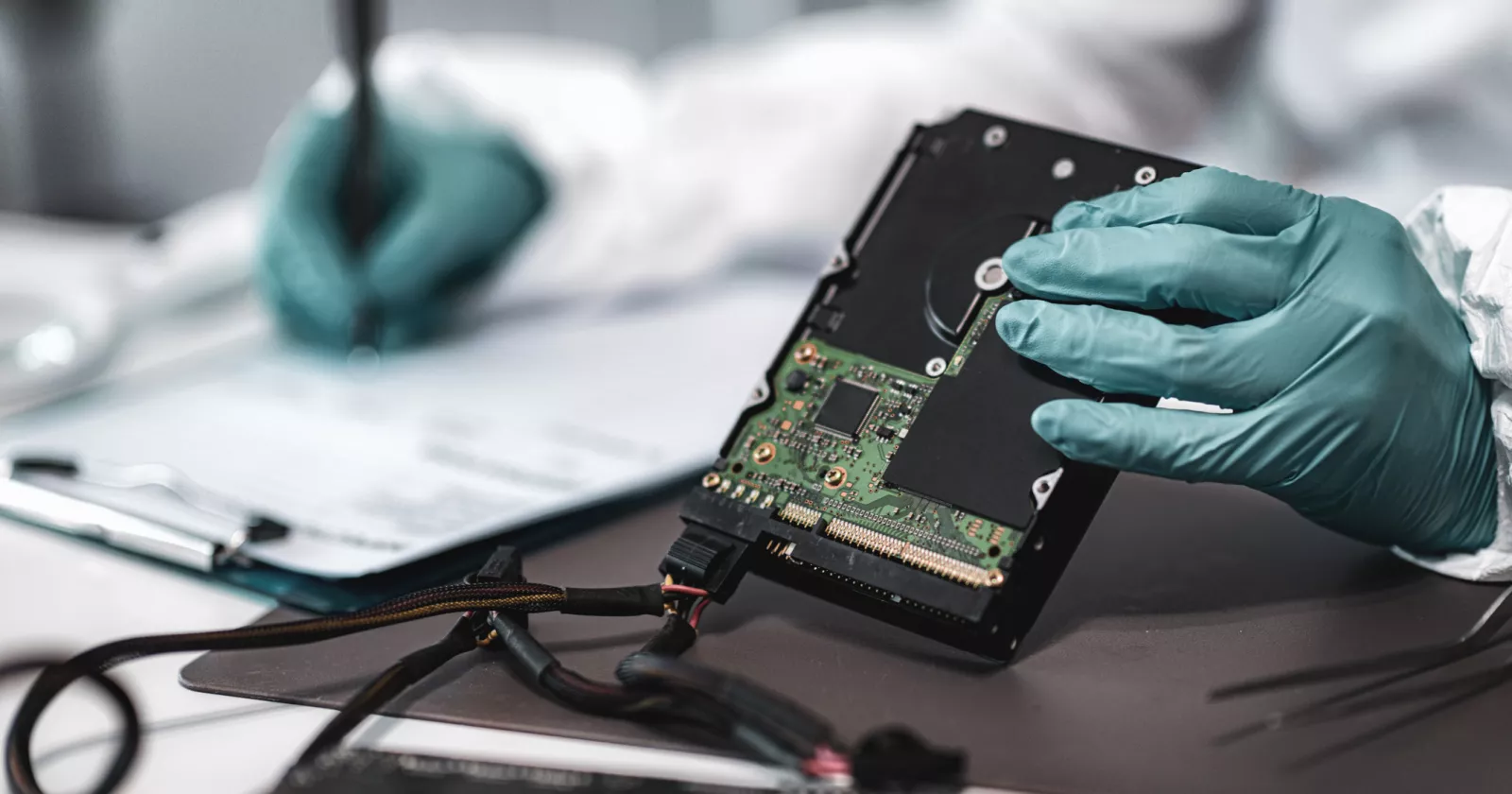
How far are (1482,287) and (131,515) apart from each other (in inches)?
34.8

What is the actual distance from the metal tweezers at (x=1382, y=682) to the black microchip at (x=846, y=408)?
234mm

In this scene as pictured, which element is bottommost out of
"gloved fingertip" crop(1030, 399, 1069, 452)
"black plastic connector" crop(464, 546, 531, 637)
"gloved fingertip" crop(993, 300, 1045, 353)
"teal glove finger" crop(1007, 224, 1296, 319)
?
"black plastic connector" crop(464, 546, 531, 637)

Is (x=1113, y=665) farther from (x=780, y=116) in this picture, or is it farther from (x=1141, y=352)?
(x=780, y=116)

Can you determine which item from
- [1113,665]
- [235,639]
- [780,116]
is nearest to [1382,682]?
[1113,665]

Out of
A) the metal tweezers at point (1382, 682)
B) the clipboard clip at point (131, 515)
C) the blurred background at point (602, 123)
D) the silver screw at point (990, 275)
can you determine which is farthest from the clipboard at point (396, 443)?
the metal tweezers at point (1382, 682)

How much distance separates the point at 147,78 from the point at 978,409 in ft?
6.13

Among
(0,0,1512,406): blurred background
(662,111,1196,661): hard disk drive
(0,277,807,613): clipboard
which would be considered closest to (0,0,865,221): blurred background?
(0,0,1512,406): blurred background

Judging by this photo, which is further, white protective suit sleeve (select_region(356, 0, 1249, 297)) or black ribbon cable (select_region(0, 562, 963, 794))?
white protective suit sleeve (select_region(356, 0, 1249, 297))

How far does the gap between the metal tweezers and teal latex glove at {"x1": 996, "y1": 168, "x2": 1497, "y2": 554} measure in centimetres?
10

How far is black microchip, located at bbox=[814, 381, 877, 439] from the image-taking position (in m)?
0.67

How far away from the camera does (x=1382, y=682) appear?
599 millimetres

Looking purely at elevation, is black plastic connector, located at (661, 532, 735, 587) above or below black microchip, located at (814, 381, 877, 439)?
below

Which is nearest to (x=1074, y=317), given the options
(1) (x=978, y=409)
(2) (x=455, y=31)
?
(1) (x=978, y=409)

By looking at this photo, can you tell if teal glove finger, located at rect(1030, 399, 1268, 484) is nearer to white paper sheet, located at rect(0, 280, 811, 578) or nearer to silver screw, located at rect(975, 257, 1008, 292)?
silver screw, located at rect(975, 257, 1008, 292)
